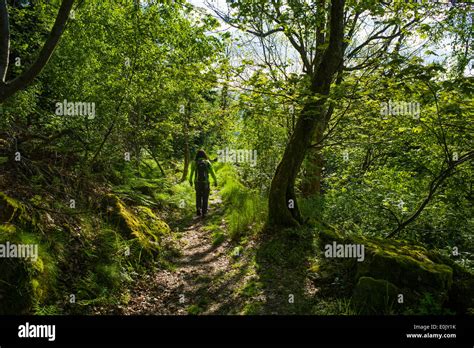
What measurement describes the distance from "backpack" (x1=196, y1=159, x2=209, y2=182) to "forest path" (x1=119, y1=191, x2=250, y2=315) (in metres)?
2.69

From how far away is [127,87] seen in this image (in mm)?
7430

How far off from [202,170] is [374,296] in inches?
279

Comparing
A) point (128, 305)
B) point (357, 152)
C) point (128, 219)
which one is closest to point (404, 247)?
point (128, 305)

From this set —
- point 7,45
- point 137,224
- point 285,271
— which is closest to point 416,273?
point 285,271

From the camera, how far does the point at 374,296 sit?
4453 millimetres

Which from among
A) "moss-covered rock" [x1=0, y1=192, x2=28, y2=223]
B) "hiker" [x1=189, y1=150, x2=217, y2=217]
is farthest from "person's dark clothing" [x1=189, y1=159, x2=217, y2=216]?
"moss-covered rock" [x1=0, y1=192, x2=28, y2=223]

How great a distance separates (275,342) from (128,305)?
8.11ft

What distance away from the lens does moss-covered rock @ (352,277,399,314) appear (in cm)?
436

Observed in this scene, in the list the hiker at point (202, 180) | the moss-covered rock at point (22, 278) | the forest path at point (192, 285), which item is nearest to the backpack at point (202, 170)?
the hiker at point (202, 180)

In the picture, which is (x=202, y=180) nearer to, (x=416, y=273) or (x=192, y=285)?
(x=192, y=285)

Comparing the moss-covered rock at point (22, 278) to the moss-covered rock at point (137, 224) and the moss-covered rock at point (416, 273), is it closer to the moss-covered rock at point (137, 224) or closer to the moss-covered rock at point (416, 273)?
the moss-covered rock at point (137, 224)

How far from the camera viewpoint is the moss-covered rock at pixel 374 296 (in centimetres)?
436

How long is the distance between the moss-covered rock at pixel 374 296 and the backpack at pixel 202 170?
6.73m

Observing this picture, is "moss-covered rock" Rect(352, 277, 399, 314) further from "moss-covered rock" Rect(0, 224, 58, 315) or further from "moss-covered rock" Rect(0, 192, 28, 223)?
"moss-covered rock" Rect(0, 192, 28, 223)
